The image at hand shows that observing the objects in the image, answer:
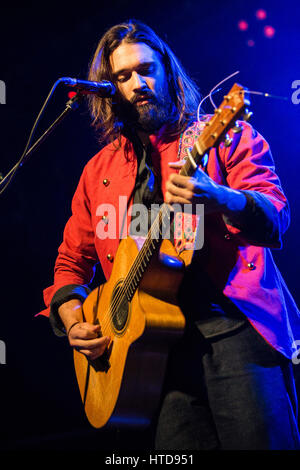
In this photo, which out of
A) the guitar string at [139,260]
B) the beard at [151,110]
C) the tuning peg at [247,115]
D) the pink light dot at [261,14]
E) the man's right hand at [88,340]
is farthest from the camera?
the pink light dot at [261,14]

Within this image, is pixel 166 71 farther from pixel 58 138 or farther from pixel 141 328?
pixel 58 138

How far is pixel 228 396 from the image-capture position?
1604mm

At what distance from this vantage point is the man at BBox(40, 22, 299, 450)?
59.3 inches

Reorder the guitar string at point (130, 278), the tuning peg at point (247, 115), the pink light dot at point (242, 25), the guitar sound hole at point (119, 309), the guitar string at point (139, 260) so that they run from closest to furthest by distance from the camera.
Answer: the tuning peg at point (247, 115) → the guitar string at point (139, 260) → the guitar string at point (130, 278) → the guitar sound hole at point (119, 309) → the pink light dot at point (242, 25)

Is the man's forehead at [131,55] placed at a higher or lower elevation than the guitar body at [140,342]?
higher

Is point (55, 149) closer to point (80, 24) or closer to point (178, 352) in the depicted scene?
point (80, 24)

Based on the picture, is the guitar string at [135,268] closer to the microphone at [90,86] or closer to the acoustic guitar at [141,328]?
the acoustic guitar at [141,328]

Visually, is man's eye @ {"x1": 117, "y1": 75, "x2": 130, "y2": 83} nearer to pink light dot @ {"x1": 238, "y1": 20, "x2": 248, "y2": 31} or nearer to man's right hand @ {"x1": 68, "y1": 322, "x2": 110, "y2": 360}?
man's right hand @ {"x1": 68, "y1": 322, "x2": 110, "y2": 360}

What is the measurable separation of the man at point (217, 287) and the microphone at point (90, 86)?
9.6 inches

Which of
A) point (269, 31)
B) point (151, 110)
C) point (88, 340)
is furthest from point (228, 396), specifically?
point (269, 31)

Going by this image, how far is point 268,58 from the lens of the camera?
3.99 meters

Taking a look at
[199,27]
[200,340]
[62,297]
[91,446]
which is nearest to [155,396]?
[200,340]

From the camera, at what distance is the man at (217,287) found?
151cm

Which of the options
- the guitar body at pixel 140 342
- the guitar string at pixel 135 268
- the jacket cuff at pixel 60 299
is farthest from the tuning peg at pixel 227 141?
the jacket cuff at pixel 60 299
